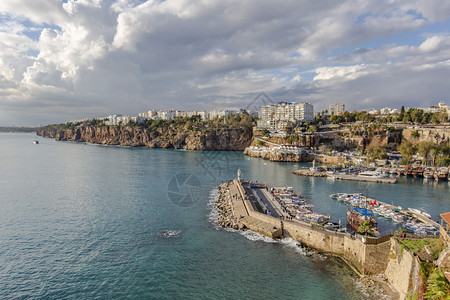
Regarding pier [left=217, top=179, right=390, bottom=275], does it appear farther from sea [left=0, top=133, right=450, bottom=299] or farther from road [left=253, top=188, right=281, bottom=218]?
sea [left=0, top=133, right=450, bottom=299]

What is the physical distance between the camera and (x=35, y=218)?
27.2 metres

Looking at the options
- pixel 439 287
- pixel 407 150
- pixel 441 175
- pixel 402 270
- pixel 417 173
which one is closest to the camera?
pixel 439 287

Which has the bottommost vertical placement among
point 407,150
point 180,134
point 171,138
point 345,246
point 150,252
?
point 150,252

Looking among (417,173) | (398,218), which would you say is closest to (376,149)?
(417,173)

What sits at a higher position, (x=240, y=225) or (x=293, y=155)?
(x=293, y=155)

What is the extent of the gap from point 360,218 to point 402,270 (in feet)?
39.0

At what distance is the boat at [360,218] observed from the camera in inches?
938

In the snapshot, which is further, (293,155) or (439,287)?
(293,155)

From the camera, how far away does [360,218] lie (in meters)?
25.3

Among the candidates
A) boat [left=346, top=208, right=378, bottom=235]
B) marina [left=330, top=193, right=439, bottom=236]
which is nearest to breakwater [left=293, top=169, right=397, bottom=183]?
marina [left=330, top=193, right=439, bottom=236]

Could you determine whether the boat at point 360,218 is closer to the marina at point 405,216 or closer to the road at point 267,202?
the marina at point 405,216

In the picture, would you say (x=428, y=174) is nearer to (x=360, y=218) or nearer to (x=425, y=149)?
(x=425, y=149)

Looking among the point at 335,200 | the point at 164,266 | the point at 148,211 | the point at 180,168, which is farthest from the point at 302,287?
the point at 180,168

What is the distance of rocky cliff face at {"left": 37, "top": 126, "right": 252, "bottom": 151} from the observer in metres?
112
